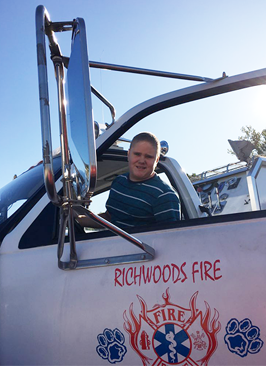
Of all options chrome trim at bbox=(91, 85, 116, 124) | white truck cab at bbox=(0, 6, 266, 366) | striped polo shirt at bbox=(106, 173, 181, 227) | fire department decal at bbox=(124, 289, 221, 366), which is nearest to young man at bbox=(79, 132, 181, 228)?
striped polo shirt at bbox=(106, 173, 181, 227)

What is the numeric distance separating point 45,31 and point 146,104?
0.70 meters

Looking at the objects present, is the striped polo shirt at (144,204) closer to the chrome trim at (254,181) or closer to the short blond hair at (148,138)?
the short blond hair at (148,138)

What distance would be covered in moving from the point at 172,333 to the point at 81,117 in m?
0.81

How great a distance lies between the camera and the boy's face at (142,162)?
2.13 meters

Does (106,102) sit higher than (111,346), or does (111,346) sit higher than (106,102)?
(106,102)

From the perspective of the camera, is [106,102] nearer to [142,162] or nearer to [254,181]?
[142,162]

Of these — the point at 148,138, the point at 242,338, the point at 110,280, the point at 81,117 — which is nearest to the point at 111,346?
the point at 110,280

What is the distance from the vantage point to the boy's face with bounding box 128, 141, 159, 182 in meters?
2.13

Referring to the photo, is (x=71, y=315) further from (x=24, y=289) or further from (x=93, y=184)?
(x=93, y=184)

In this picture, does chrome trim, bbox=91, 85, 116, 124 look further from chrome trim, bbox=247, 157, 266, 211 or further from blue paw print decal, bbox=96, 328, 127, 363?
blue paw print decal, bbox=96, 328, 127, 363

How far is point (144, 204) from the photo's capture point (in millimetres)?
1988

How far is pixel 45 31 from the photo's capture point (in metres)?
1.50

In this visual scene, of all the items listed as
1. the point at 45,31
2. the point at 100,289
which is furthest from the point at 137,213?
the point at 45,31

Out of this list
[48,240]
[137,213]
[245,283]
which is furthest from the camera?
[137,213]
